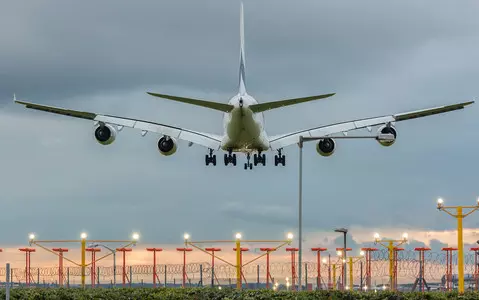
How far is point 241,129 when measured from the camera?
2611 inches

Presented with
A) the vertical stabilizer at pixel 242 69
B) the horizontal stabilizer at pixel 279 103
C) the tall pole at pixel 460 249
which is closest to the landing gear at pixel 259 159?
the vertical stabilizer at pixel 242 69

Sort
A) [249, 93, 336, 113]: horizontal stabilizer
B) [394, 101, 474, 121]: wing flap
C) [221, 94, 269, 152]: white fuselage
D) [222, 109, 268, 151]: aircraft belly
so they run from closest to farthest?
[249, 93, 336, 113]: horizontal stabilizer, [221, 94, 269, 152]: white fuselage, [222, 109, 268, 151]: aircraft belly, [394, 101, 474, 121]: wing flap

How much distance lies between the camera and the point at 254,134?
6769 cm

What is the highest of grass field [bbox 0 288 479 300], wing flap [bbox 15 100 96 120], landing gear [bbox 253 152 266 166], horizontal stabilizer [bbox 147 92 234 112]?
wing flap [bbox 15 100 96 120]

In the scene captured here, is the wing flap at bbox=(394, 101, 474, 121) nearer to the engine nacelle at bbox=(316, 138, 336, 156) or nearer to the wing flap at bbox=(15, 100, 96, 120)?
the engine nacelle at bbox=(316, 138, 336, 156)

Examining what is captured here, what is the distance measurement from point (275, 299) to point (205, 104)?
21.2 meters

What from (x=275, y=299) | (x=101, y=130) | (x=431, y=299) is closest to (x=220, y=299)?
(x=275, y=299)

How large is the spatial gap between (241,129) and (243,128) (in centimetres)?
17

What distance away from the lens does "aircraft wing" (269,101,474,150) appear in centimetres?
7459

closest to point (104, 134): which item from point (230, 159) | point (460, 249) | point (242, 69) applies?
point (230, 159)

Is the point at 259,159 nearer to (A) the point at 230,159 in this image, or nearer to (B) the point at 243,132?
(A) the point at 230,159

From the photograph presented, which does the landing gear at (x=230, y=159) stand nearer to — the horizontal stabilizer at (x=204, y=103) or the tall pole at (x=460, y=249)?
the horizontal stabilizer at (x=204, y=103)

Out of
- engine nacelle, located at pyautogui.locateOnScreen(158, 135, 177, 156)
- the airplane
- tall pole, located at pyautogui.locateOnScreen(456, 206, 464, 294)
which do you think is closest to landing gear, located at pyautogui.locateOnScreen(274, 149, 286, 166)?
the airplane

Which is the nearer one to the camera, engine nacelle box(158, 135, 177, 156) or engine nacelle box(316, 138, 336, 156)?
engine nacelle box(158, 135, 177, 156)
